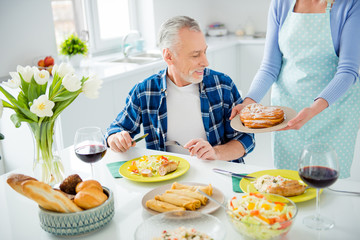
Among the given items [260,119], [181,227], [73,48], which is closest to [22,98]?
[181,227]

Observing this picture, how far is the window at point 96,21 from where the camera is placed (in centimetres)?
371

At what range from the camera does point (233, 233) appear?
3.65 ft

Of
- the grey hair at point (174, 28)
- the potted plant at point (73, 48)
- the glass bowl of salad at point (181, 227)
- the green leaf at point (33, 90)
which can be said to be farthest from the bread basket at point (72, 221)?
the potted plant at point (73, 48)

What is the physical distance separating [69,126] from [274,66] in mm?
1380

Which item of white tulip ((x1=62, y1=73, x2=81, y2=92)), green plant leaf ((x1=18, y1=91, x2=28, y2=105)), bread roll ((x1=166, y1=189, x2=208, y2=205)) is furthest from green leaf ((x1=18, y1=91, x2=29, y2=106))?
bread roll ((x1=166, y1=189, x2=208, y2=205))

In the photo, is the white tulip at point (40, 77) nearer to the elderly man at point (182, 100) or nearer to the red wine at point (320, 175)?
the elderly man at point (182, 100)

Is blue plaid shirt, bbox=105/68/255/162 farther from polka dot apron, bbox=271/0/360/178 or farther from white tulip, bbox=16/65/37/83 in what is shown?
white tulip, bbox=16/65/37/83

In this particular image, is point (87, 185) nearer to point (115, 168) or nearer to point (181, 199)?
point (181, 199)

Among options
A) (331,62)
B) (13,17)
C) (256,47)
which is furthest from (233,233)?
(256,47)

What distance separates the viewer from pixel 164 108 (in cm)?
194

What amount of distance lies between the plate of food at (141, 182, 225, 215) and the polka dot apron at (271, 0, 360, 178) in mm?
947

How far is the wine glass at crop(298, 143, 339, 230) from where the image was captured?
1.09 m

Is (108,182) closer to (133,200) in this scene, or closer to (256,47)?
(133,200)

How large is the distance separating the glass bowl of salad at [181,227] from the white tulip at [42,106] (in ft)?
1.47
